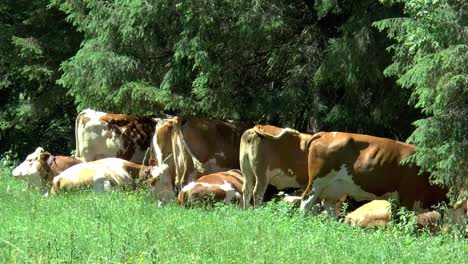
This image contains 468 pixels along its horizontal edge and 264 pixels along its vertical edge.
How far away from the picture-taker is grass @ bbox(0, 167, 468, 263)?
8.80m

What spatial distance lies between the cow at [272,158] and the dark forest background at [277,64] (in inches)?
43.9

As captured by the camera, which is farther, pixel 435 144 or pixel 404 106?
pixel 404 106

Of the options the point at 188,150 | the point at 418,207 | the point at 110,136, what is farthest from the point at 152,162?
the point at 418,207

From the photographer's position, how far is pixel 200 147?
55.7 ft

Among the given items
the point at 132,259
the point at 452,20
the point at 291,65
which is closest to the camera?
the point at 132,259

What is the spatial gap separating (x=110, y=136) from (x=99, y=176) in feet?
13.7

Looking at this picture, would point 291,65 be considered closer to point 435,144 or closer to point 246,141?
point 246,141

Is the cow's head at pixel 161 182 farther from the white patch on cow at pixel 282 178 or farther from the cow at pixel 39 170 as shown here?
the cow at pixel 39 170

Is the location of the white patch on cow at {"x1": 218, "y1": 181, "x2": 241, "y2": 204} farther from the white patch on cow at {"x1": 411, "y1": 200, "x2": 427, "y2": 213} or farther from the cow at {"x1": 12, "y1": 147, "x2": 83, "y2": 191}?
the cow at {"x1": 12, "y1": 147, "x2": 83, "y2": 191}

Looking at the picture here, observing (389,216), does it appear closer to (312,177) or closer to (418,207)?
(418,207)

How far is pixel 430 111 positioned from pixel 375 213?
221 centimetres

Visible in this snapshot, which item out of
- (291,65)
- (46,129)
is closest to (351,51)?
(291,65)

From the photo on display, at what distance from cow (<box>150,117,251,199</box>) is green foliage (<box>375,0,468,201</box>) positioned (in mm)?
5590

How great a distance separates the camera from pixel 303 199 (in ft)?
45.9
